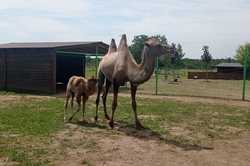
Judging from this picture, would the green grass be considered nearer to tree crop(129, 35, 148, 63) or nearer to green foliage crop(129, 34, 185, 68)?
green foliage crop(129, 34, 185, 68)

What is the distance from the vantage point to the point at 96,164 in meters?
6.20

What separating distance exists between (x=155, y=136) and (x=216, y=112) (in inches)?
188

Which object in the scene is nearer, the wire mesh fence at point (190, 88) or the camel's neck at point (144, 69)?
the camel's neck at point (144, 69)

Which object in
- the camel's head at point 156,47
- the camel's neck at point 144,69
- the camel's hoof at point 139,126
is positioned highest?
the camel's head at point 156,47

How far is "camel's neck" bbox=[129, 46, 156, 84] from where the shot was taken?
887 centimetres

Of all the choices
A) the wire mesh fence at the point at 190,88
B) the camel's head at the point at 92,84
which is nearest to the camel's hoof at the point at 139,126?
the camel's head at the point at 92,84

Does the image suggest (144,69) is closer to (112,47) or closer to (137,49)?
(112,47)

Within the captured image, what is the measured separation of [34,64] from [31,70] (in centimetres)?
40

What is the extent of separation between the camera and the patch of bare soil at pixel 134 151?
6.46 meters

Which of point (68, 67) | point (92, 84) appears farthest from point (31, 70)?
point (92, 84)

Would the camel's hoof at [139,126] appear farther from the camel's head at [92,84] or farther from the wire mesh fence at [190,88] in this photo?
the wire mesh fence at [190,88]

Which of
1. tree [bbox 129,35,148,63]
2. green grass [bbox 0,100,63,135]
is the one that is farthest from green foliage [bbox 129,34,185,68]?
green grass [bbox 0,100,63,135]

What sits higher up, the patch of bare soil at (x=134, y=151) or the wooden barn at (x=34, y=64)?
the wooden barn at (x=34, y=64)

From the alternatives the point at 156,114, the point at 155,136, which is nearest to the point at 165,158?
the point at 155,136
